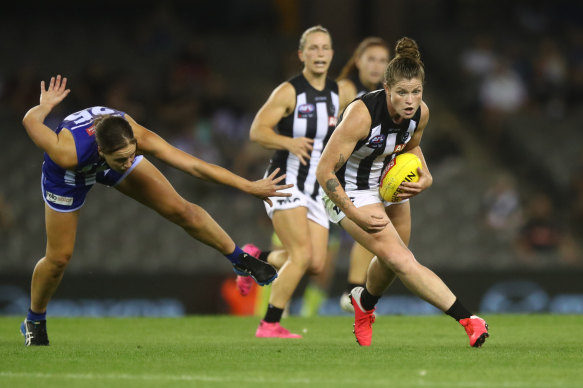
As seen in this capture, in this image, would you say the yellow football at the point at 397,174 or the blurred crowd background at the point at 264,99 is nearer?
the yellow football at the point at 397,174

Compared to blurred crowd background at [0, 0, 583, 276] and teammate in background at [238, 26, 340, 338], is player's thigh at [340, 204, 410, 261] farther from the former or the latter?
blurred crowd background at [0, 0, 583, 276]

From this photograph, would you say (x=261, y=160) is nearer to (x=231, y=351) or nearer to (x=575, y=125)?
(x=575, y=125)

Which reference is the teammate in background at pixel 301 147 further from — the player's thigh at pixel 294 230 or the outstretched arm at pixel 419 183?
the outstretched arm at pixel 419 183

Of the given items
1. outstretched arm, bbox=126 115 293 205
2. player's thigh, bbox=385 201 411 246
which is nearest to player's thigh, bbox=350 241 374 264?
player's thigh, bbox=385 201 411 246

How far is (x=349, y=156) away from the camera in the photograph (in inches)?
275

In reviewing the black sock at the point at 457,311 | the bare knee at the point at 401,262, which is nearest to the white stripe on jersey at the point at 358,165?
the bare knee at the point at 401,262

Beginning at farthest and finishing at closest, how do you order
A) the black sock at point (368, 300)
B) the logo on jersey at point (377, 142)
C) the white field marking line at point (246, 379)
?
the black sock at point (368, 300) → the logo on jersey at point (377, 142) → the white field marking line at point (246, 379)

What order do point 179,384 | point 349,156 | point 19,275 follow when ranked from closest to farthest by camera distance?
point 179,384, point 349,156, point 19,275

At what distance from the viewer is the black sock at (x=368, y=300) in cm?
738

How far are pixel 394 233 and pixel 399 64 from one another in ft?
3.70

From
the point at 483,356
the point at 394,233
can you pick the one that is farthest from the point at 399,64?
the point at 483,356

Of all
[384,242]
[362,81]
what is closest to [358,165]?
[384,242]

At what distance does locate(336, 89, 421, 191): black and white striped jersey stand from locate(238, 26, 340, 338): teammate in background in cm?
118

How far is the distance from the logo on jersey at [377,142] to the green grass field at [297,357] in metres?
1.40
